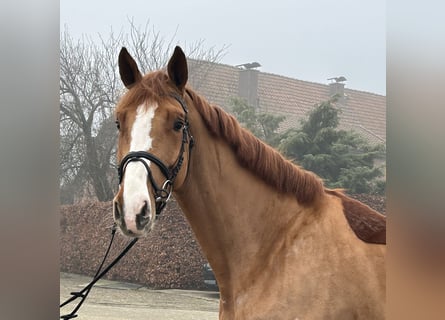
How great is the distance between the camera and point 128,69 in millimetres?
2430

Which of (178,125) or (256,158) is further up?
(178,125)

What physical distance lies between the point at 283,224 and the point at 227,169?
413 millimetres

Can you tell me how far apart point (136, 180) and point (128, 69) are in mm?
731

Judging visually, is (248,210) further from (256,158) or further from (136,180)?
(136,180)

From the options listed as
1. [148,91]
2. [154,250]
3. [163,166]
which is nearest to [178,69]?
[148,91]

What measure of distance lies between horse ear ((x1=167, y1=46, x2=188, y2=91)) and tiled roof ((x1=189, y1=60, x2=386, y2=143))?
6.88 meters

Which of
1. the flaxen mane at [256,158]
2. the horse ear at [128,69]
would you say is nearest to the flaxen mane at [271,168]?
the flaxen mane at [256,158]

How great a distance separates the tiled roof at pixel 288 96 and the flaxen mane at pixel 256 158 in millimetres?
6817

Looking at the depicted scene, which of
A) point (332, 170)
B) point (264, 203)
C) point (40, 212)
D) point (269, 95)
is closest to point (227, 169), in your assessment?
point (264, 203)

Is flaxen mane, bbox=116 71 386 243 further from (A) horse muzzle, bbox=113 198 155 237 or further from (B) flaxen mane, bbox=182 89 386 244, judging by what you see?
(A) horse muzzle, bbox=113 198 155 237

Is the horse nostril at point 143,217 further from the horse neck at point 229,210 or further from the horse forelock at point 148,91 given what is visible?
the horse forelock at point 148,91

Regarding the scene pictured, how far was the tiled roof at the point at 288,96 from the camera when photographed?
9.10 meters

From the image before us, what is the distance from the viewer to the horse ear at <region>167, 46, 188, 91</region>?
7.66ft

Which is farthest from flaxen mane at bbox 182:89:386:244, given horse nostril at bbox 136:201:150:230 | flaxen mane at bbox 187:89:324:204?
horse nostril at bbox 136:201:150:230
